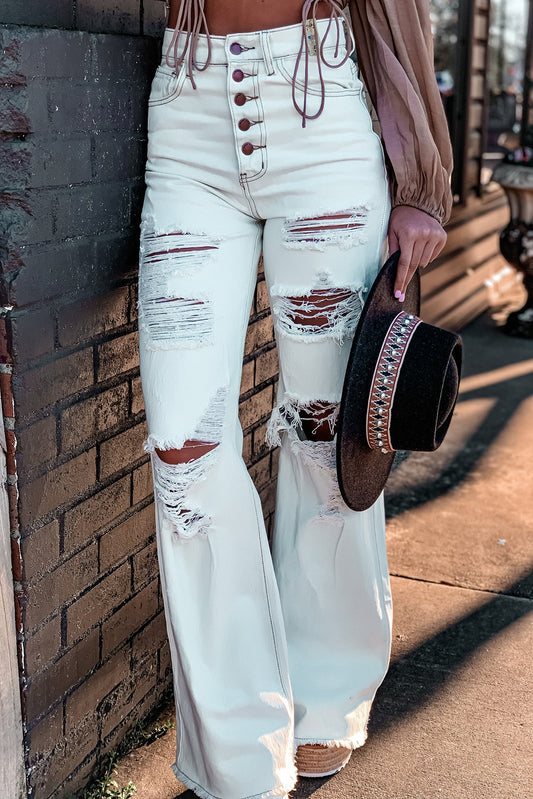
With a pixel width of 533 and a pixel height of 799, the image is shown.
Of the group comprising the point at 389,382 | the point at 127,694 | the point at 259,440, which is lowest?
the point at 127,694

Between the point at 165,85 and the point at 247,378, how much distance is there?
1.00 m

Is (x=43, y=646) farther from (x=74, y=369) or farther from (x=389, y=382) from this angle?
(x=389, y=382)

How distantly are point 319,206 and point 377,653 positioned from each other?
1043 millimetres

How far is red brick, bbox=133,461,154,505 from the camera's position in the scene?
223cm

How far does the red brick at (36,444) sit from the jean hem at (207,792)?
2.50 ft

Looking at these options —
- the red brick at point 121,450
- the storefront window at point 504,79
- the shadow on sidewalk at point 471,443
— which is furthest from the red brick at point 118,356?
the storefront window at point 504,79

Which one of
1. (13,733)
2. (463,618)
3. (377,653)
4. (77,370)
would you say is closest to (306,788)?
(377,653)

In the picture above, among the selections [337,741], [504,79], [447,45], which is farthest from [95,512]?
[504,79]

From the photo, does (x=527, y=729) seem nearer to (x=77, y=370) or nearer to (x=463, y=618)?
(x=463, y=618)

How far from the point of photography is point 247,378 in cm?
270

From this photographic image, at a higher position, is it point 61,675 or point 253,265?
point 253,265

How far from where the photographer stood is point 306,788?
2150 millimetres

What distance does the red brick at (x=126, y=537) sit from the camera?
6.95 feet

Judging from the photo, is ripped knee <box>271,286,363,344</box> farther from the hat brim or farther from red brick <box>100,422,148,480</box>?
red brick <box>100,422,148,480</box>
